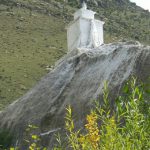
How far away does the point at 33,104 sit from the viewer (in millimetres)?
15883

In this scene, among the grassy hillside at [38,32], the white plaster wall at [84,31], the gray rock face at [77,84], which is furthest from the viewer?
the grassy hillside at [38,32]

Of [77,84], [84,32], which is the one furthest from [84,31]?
[77,84]

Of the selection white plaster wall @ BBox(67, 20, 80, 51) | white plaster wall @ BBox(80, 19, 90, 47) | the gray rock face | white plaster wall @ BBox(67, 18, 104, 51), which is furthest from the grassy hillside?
the gray rock face

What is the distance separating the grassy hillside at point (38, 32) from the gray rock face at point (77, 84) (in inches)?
1021

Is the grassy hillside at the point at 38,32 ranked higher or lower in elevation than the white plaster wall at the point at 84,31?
lower

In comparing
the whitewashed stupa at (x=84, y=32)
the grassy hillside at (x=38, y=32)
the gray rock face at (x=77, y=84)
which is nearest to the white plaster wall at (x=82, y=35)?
the whitewashed stupa at (x=84, y=32)

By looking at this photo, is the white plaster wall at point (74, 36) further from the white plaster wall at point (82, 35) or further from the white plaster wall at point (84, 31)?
the white plaster wall at point (84, 31)

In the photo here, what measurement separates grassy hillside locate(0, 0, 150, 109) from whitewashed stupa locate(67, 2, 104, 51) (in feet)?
70.3

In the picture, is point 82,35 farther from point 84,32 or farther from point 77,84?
point 77,84

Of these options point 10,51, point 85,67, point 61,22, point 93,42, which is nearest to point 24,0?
point 61,22

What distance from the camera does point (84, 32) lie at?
20.9 m

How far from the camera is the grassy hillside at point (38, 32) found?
53.3 m

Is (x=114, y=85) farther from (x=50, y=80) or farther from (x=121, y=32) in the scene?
(x=121, y=32)

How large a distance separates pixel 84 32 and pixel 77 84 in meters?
6.20
